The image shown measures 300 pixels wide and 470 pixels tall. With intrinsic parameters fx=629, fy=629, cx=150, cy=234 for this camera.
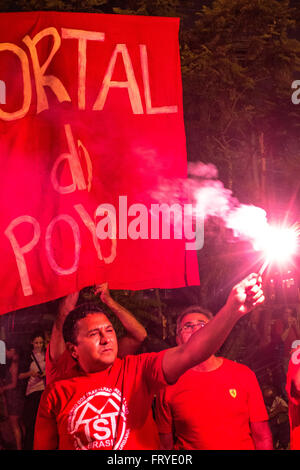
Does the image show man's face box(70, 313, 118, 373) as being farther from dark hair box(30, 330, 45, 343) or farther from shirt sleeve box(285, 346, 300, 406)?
dark hair box(30, 330, 45, 343)

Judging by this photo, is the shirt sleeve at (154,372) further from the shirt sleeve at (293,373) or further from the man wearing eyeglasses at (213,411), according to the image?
the shirt sleeve at (293,373)

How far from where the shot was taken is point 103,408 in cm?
375

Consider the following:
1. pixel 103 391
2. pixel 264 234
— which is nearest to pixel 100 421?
pixel 103 391

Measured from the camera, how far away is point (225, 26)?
20.7 feet

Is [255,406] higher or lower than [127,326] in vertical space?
lower

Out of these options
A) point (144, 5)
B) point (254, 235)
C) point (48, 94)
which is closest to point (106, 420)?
point (254, 235)

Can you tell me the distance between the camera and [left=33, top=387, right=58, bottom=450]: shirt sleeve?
150 inches

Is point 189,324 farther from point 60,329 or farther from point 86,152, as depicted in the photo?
point 86,152

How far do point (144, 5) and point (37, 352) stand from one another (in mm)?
3480

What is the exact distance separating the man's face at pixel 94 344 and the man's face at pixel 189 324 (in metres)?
0.46

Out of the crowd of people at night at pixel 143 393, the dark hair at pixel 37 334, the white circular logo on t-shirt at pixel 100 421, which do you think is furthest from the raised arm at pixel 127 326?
the dark hair at pixel 37 334

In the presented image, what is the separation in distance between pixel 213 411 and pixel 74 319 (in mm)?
1056

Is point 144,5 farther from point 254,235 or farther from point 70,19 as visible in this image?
point 254,235

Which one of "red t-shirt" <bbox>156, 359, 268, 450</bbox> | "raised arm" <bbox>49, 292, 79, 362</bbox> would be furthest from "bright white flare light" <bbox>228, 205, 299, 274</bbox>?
"raised arm" <bbox>49, 292, 79, 362</bbox>
